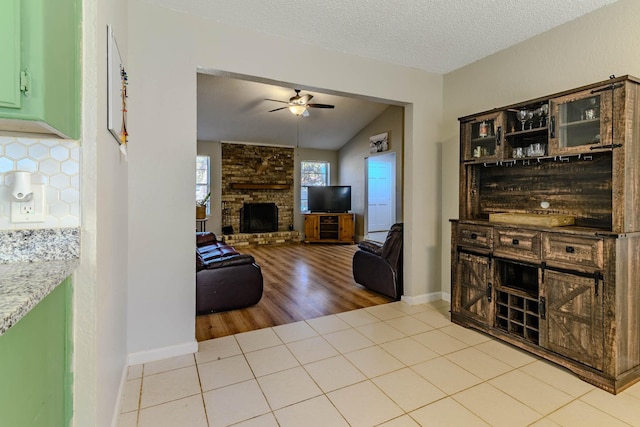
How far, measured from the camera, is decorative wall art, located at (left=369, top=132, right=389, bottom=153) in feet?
23.9

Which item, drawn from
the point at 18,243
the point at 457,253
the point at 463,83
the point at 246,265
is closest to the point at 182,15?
the point at 18,243

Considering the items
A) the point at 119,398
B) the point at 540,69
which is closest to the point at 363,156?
the point at 540,69

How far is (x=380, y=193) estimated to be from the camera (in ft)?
27.8

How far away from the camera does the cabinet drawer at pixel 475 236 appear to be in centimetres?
272

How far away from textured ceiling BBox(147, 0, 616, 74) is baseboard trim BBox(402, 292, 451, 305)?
2610mm

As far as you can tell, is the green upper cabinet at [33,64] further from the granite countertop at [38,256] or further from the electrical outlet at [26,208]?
the granite countertop at [38,256]

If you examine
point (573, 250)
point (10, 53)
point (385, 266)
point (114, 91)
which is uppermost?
point (114, 91)

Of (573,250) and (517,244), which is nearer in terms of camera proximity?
(573,250)

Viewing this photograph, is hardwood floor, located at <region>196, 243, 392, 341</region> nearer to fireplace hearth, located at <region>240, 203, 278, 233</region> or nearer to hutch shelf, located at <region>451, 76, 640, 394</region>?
hutch shelf, located at <region>451, 76, 640, 394</region>

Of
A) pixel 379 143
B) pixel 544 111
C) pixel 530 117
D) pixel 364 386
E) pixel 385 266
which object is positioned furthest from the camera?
pixel 379 143

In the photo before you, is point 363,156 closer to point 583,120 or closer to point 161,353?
point 583,120

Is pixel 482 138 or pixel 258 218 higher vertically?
pixel 482 138

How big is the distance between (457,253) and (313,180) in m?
6.62

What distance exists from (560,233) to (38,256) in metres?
2.94
